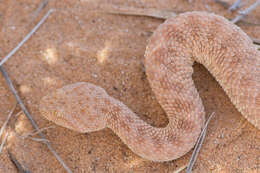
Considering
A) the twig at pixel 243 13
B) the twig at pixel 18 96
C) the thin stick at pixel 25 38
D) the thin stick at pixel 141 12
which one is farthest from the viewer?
the thin stick at pixel 141 12

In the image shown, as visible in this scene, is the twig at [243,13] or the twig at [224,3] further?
the twig at [224,3]

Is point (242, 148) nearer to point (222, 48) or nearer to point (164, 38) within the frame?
point (222, 48)

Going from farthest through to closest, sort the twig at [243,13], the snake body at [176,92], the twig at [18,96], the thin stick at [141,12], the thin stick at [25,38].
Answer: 1. the thin stick at [141,12]
2. the twig at [243,13]
3. the thin stick at [25,38]
4. the twig at [18,96]
5. the snake body at [176,92]

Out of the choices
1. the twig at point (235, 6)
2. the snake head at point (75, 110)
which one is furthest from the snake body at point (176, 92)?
the twig at point (235, 6)

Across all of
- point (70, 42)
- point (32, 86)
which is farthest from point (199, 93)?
point (32, 86)

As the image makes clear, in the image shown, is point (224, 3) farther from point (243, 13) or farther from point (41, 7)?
point (41, 7)

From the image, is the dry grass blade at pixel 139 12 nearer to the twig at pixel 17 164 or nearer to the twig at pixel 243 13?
the twig at pixel 243 13
